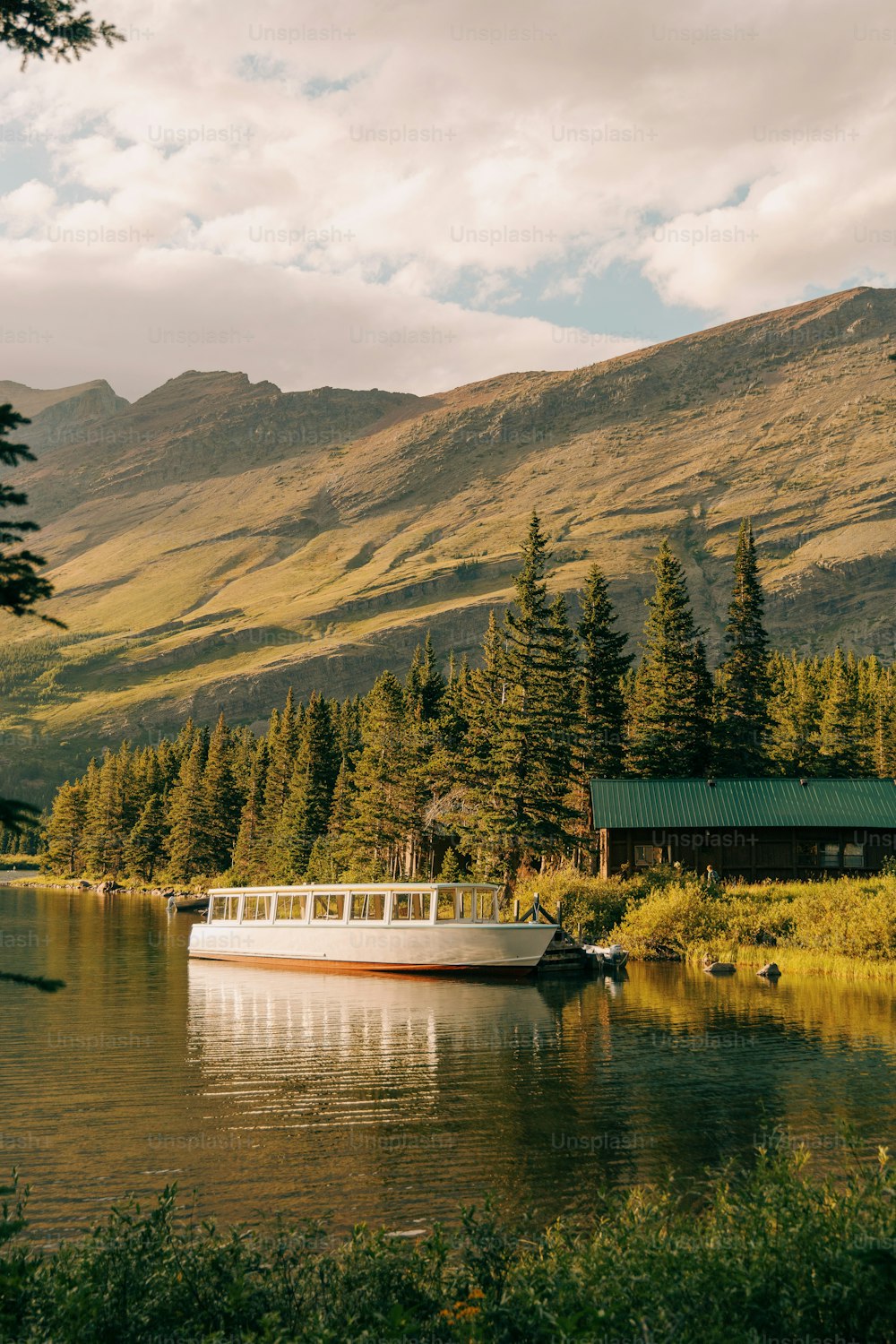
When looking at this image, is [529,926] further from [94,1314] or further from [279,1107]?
[94,1314]

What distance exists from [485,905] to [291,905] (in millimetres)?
11874

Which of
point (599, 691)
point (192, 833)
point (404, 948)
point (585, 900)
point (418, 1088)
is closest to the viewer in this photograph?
point (418, 1088)

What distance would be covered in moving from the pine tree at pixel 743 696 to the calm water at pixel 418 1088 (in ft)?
104

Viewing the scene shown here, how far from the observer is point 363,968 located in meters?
51.1

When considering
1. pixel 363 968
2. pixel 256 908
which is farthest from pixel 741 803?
pixel 256 908

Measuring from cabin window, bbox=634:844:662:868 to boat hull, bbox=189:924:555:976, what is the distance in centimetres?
1651

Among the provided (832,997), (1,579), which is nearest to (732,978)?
(832,997)

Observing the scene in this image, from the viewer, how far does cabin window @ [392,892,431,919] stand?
164 ft

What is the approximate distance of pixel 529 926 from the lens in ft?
154

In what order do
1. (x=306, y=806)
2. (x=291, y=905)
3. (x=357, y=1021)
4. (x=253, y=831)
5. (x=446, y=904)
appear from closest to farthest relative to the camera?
(x=357, y=1021) < (x=291, y=905) < (x=446, y=904) < (x=306, y=806) < (x=253, y=831)

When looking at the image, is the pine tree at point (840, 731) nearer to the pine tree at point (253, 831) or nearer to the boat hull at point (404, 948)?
the boat hull at point (404, 948)

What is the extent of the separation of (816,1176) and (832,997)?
23.3 meters

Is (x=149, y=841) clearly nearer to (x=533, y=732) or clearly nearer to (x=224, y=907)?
(x=224, y=907)

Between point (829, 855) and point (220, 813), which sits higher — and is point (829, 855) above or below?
below
